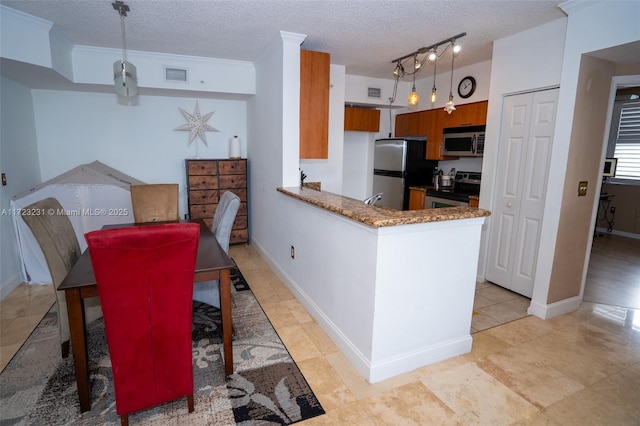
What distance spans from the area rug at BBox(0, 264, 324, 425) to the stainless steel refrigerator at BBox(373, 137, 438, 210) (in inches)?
123

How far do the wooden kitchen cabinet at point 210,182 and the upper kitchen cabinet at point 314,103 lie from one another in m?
1.49

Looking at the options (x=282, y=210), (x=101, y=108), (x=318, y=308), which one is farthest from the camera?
(x=101, y=108)

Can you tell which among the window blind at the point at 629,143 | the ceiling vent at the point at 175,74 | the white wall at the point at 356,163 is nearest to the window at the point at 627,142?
the window blind at the point at 629,143

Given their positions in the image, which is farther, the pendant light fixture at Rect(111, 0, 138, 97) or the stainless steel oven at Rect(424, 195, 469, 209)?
the stainless steel oven at Rect(424, 195, 469, 209)

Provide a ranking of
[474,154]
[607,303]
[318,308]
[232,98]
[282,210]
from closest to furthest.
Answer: [318,308]
[607,303]
[282,210]
[474,154]
[232,98]

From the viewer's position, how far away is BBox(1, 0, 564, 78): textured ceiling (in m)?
2.53

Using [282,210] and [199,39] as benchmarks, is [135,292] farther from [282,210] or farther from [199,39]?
[199,39]

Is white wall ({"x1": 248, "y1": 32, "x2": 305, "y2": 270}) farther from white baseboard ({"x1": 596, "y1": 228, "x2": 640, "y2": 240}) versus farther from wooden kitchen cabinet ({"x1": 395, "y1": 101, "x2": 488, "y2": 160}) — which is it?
white baseboard ({"x1": 596, "y1": 228, "x2": 640, "y2": 240})

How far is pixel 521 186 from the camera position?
10.5 feet

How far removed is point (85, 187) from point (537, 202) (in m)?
4.69

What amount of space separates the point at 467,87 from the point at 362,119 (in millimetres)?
1511

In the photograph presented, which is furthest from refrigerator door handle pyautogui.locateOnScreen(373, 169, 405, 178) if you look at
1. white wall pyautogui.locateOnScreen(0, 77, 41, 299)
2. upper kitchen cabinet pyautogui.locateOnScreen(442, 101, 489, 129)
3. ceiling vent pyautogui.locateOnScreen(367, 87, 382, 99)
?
white wall pyautogui.locateOnScreen(0, 77, 41, 299)

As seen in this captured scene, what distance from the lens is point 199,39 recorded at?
334cm

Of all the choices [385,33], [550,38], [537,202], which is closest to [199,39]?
[385,33]
